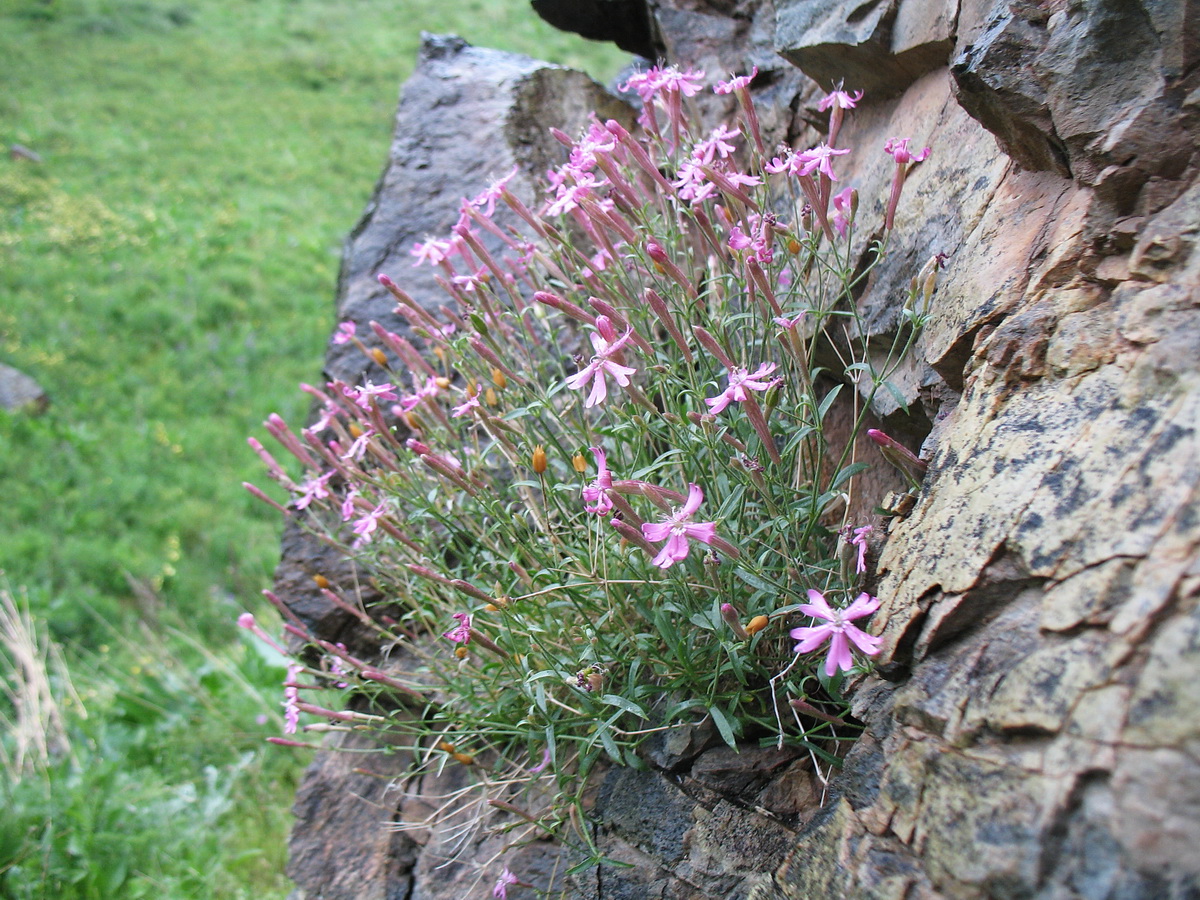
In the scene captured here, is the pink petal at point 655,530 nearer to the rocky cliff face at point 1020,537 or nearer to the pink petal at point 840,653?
the pink petal at point 840,653

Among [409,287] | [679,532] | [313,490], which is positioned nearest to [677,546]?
[679,532]

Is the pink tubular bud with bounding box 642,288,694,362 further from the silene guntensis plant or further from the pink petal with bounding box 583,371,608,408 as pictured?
the pink petal with bounding box 583,371,608,408

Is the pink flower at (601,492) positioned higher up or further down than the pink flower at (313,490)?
higher up

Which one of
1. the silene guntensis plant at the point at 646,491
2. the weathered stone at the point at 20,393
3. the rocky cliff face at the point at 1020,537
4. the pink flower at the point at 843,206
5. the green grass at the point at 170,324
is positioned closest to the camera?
the rocky cliff face at the point at 1020,537

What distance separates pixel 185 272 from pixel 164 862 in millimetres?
5743

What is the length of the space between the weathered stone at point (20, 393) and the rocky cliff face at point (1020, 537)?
216 inches

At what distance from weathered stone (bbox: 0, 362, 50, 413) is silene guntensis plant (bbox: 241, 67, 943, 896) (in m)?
4.90

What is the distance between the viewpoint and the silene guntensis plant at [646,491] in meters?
1.75

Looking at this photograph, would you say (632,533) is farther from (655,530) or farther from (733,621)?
(733,621)

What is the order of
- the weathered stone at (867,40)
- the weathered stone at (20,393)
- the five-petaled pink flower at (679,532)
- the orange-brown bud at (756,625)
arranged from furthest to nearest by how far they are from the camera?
the weathered stone at (20,393)
the weathered stone at (867,40)
the orange-brown bud at (756,625)
the five-petaled pink flower at (679,532)

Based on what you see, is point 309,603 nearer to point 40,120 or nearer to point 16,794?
point 16,794

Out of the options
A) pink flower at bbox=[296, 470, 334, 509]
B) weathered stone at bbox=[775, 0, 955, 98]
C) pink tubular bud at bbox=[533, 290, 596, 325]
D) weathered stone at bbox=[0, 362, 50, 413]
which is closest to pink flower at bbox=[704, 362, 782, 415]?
pink tubular bud at bbox=[533, 290, 596, 325]

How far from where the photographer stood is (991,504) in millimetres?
1466

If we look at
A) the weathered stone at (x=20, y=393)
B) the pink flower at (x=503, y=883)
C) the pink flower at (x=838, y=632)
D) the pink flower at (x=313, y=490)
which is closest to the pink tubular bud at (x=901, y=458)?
the pink flower at (x=838, y=632)
